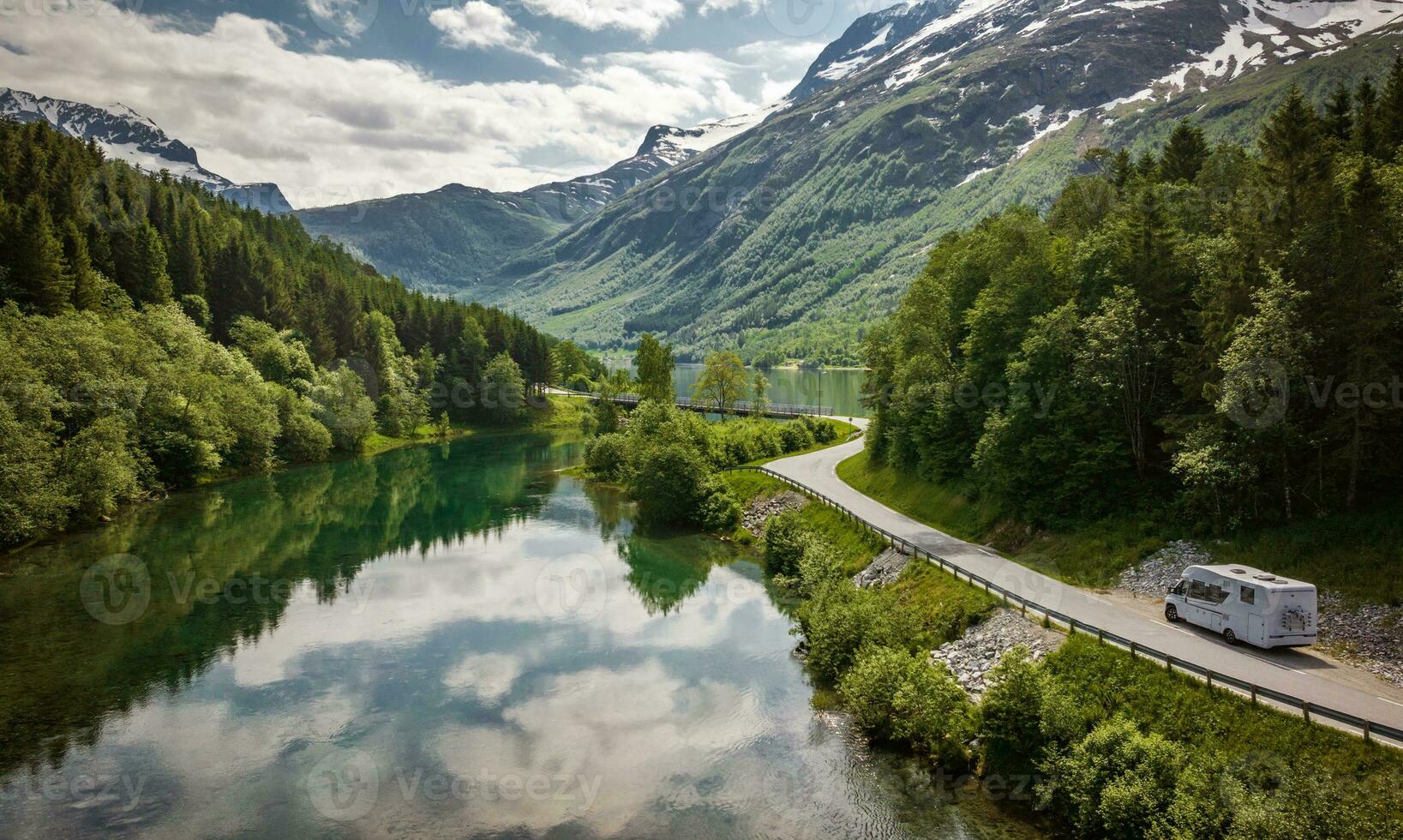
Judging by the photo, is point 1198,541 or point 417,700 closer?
point 1198,541

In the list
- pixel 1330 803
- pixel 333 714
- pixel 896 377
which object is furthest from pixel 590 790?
pixel 896 377

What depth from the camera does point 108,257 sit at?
9500 centimetres

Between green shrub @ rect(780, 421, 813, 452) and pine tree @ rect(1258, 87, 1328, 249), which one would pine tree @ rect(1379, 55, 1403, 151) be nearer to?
pine tree @ rect(1258, 87, 1328, 249)

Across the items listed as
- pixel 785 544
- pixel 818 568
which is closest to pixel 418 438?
pixel 785 544

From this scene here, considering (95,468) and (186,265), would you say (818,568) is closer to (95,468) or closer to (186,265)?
(95,468)

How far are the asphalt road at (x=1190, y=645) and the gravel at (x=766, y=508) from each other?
610 inches

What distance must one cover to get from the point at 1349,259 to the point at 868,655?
82.3ft

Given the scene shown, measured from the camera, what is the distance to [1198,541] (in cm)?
3375

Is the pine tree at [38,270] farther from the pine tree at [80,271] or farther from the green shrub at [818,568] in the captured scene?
the green shrub at [818,568]

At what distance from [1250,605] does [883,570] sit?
19.6m

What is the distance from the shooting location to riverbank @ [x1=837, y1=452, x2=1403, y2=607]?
27516mm

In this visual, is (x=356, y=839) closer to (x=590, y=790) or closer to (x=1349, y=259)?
(x=590, y=790)

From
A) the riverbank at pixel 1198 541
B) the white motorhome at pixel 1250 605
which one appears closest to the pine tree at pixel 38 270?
the riverbank at pixel 1198 541

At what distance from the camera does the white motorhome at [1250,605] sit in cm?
2572
